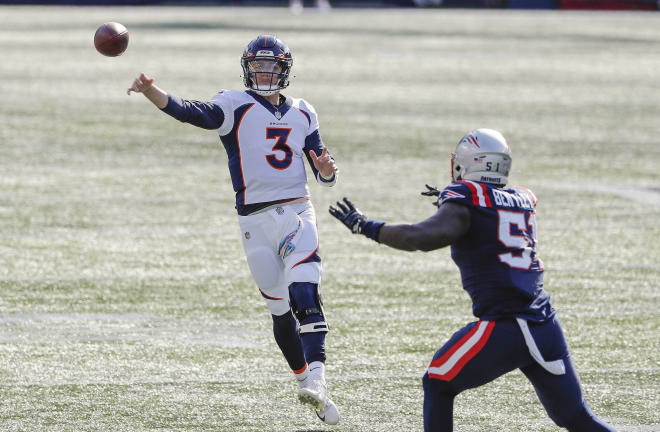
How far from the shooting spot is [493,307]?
4.81 m

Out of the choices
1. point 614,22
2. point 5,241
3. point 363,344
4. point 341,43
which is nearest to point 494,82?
point 341,43

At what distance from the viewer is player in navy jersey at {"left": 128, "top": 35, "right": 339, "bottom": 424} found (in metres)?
6.02

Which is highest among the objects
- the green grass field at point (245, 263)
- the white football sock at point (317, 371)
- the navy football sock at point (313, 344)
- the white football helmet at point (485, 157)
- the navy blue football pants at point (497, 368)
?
the white football helmet at point (485, 157)

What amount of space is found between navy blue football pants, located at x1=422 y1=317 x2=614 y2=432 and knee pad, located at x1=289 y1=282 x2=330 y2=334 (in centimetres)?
126

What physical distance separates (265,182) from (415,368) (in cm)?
155

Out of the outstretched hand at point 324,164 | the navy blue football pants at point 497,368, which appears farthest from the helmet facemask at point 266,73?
the navy blue football pants at point 497,368

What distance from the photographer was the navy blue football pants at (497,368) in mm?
4727

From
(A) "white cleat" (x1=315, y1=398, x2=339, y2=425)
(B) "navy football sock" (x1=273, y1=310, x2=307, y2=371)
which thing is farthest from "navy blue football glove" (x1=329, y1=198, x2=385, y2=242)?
(B) "navy football sock" (x1=273, y1=310, x2=307, y2=371)

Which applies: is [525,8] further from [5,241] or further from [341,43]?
[5,241]

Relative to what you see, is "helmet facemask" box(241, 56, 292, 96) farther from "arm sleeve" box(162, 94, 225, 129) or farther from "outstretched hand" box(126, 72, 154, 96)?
"outstretched hand" box(126, 72, 154, 96)

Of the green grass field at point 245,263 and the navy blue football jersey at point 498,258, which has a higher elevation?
the navy blue football jersey at point 498,258

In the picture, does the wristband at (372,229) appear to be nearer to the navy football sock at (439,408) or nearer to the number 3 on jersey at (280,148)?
the navy football sock at (439,408)

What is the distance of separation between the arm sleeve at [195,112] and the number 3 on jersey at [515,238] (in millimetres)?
1887

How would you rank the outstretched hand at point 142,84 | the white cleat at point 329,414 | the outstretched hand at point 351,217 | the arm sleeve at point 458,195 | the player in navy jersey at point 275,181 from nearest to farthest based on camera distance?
the arm sleeve at point 458,195 < the outstretched hand at point 351,217 < the white cleat at point 329,414 < the outstretched hand at point 142,84 < the player in navy jersey at point 275,181
